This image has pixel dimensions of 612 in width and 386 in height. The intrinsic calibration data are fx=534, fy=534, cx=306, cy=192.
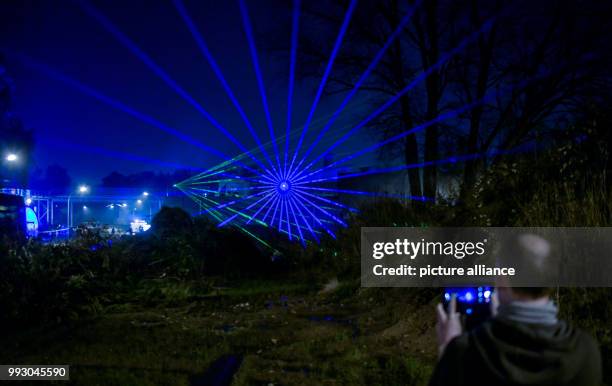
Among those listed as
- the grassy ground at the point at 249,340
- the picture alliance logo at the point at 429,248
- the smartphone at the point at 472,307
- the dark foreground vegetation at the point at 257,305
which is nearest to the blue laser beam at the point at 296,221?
the dark foreground vegetation at the point at 257,305

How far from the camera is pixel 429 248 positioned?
10039 mm

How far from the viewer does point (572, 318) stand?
685 centimetres

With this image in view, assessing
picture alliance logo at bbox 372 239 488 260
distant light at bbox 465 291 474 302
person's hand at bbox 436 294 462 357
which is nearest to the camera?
person's hand at bbox 436 294 462 357

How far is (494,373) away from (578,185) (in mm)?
7559

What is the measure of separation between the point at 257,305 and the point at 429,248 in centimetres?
391

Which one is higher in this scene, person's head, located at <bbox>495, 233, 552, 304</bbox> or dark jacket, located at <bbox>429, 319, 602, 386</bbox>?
person's head, located at <bbox>495, 233, 552, 304</bbox>

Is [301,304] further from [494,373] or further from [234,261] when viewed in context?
[494,373]

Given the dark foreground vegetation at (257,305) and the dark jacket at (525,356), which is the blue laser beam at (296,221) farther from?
the dark jacket at (525,356)

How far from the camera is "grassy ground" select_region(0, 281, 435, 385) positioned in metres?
6.33

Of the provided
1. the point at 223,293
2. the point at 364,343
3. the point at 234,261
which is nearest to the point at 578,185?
the point at 364,343

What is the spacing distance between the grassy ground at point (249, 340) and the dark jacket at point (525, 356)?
3.48m

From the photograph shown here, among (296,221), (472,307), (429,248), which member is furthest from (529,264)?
(296,221)

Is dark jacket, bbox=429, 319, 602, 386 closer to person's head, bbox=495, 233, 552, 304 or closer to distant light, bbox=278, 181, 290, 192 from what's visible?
person's head, bbox=495, 233, 552, 304

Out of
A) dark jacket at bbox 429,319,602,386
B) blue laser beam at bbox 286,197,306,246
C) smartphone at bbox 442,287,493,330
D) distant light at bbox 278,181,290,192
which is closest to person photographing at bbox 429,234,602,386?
dark jacket at bbox 429,319,602,386
